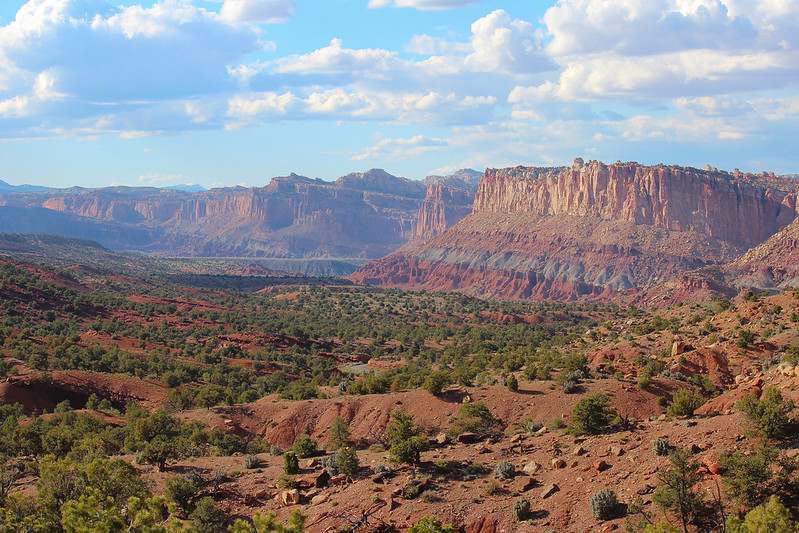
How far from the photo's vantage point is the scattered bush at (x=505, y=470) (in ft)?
92.4

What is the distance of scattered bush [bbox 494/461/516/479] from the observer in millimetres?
28172

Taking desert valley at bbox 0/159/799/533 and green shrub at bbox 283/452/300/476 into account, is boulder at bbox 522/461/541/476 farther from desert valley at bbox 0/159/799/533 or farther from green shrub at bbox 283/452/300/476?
green shrub at bbox 283/452/300/476

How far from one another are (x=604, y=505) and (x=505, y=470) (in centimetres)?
486

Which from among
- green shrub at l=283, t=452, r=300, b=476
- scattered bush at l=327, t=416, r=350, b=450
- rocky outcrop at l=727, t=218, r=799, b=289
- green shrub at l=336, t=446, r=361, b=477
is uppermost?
rocky outcrop at l=727, t=218, r=799, b=289

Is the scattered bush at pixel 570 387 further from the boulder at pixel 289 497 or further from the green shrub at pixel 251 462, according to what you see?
the boulder at pixel 289 497

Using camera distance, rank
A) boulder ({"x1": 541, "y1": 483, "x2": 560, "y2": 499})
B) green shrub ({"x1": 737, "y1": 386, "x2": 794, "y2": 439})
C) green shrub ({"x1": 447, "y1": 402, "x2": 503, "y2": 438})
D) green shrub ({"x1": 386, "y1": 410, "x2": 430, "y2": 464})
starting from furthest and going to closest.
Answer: green shrub ({"x1": 447, "y1": 402, "x2": 503, "y2": 438}) < green shrub ({"x1": 386, "y1": 410, "x2": 430, "y2": 464}) < boulder ({"x1": 541, "y1": 483, "x2": 560, "y2": 499}) < green shrub ({"x1": 737, "y1": 386, "x2": 794, "y2": 439})

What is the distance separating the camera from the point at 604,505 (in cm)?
2423

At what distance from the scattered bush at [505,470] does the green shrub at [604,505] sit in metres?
4.22

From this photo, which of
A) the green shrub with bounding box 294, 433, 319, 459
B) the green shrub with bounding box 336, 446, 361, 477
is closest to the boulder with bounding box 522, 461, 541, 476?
the green shrub with bounding box 336, 446, 361, 477

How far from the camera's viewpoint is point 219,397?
170 feet

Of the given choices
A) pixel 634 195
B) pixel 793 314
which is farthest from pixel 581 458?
pixel 634 195

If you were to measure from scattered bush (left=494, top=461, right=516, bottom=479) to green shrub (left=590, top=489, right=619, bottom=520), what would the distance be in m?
4.22

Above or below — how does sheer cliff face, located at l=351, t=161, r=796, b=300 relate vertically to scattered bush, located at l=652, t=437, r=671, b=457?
above

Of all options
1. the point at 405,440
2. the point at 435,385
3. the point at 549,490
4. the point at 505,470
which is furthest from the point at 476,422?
the point at 549,490
